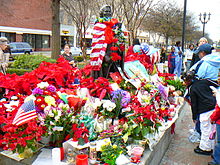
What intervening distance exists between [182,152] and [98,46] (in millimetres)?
2546

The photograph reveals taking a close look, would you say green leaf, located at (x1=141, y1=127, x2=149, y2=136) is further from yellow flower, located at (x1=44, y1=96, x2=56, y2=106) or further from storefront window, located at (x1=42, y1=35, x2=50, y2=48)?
storefront window, located at (x1=42, y1=35, x2=50, y2=48)

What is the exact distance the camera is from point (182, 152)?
4.24 m

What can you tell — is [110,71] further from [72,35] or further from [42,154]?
[72,35]

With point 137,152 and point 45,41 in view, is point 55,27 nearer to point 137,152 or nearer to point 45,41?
point 137,152

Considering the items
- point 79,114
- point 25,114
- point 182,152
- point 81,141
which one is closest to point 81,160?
point 81,141

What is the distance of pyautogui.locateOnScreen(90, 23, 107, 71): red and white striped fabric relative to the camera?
4.09 meters

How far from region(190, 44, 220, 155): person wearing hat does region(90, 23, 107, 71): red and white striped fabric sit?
178 centimetres

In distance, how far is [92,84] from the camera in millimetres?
3861

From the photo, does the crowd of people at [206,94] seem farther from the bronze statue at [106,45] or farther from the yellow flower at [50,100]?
the yellow flower at [50,100]

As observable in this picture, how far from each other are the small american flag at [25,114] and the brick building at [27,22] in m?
29.6

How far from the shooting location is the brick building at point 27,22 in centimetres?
3148

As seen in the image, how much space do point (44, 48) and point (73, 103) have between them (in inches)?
1488


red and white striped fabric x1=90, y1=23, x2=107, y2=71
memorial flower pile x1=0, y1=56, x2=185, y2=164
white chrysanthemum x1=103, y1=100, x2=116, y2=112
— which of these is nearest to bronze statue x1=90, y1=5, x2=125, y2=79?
red and white striped fabric x1=90, y1=23, x2=107, y2=71

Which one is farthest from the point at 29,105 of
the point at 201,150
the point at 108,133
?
the point at 201,150
